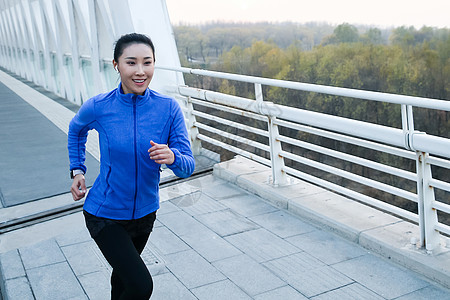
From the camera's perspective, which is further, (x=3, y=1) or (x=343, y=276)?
(x=3, y=1)

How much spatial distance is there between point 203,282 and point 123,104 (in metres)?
1.65

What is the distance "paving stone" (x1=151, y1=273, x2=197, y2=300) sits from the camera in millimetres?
3348

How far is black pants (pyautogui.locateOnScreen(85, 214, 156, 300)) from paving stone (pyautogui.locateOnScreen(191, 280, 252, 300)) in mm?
1041

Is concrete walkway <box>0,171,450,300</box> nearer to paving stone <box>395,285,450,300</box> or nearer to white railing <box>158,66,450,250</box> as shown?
paving stone <box>395,285,450,300</box>

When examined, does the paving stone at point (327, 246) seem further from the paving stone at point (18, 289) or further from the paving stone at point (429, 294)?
the paving stone at point (18, 289)

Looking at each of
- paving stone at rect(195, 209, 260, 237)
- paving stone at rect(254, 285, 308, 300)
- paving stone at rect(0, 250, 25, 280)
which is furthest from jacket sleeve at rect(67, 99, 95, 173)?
paving stone at rect(195, 209, 260, 237)

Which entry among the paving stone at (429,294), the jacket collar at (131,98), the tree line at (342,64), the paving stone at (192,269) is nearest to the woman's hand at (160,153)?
the jacket collar at (131,98)

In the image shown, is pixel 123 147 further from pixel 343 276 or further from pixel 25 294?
pixel 343 276

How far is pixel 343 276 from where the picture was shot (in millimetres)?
3520

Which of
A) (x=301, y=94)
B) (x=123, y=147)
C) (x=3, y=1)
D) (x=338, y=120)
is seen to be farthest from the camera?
(x=301, y=94)

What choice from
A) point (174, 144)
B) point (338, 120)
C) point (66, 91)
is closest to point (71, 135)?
point (174, 144)

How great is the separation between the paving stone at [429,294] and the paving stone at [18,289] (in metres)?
2.38

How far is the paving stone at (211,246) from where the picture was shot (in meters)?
3.98

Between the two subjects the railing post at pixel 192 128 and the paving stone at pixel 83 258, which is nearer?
the paving stone at pixel 83 258
